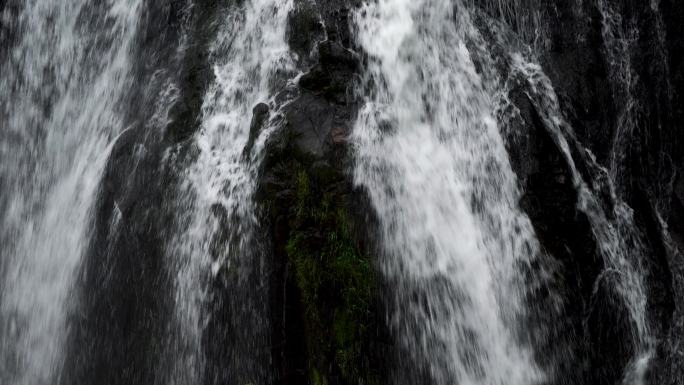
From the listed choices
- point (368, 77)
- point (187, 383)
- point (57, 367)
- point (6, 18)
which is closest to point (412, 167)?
point (368, 77)

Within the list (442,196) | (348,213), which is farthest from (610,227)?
(348,213)

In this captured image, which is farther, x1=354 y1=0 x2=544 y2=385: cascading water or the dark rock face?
x1=354 y1=0 x2=544 y2=385: cascading water

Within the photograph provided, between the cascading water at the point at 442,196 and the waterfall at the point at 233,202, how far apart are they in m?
1.10

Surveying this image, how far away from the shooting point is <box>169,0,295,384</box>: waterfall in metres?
4.90

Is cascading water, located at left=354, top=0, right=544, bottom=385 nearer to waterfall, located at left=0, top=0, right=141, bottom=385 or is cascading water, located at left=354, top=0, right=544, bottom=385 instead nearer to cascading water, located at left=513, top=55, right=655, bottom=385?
cascading water, located at left=513, top=55, right=655, bottom=385

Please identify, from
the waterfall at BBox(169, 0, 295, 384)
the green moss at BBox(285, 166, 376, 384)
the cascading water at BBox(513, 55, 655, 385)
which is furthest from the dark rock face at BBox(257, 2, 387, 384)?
the cascading water at BBox(513, 55, 655, 385)

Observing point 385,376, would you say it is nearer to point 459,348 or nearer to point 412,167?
point 459,348

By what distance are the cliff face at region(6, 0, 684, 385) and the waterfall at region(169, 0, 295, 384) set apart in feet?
0.12

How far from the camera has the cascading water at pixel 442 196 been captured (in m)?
4.76

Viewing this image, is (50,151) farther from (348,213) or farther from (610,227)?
(610,227)

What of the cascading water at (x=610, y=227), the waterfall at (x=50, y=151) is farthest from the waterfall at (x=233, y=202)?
the cascading water at (x=610, y=227)

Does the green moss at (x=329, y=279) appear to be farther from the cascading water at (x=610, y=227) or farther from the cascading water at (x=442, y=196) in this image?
the cascading water at (x=610, y=227)

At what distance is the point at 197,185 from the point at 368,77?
2140 millimetres

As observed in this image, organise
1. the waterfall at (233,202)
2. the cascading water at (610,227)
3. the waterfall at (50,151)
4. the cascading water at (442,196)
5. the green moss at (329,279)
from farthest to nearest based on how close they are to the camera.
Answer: the waterfall at (50,151) → the cascading water at (610,227) → the waterfall at (233,202) → the cascading water at (442,196) → the green moss at (329,279)
